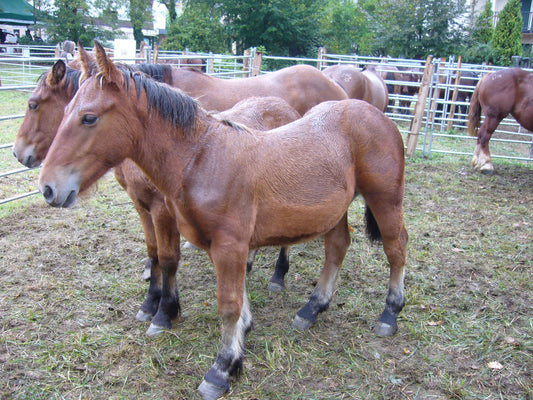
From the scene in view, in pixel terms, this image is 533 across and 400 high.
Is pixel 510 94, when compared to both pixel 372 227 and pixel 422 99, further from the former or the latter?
pixel 372 227

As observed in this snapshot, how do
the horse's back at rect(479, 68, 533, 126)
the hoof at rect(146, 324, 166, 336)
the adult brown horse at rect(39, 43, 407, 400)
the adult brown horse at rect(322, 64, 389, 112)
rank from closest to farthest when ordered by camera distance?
the adult brown horse at rect(39, 43, 407, 400), the hoof at rect(146, 324, 166, 336), the horse's back at rect(479, 68, 533, 126), the adult brown horse at rect(322, 64, 389, 112)

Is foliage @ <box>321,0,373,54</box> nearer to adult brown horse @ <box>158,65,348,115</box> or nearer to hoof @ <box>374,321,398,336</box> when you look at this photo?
adult brown horse @ <box>158,65,348,115</box>

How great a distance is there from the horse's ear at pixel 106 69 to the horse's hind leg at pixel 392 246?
1.82 m

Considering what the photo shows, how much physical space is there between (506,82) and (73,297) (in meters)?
7.88

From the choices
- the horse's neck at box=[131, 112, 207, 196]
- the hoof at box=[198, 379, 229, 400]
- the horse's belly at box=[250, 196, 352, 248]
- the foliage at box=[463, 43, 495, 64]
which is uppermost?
the foliage at box=[463, 43, 495, 64]

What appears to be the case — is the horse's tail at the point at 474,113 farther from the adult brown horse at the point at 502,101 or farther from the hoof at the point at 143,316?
the hoof at the point at 143,316

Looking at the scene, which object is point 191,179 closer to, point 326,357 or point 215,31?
point 326,357

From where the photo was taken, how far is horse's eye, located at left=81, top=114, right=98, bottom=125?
205cm

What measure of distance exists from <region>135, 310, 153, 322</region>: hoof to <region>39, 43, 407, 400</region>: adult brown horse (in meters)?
0.89

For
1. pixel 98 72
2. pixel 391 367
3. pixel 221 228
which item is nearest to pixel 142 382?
pixel 221 228

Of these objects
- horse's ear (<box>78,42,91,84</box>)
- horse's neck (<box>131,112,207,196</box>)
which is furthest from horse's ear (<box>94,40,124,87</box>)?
horse's neck (<box>131,112,207,196</box>)

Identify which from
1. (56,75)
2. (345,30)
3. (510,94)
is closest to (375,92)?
(510,94)

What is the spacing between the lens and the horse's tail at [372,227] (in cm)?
332

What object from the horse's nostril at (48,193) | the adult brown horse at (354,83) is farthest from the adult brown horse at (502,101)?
the horse's nostril at (48,193)
